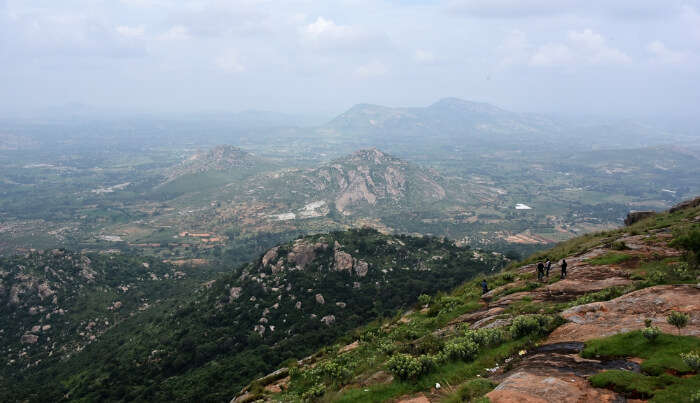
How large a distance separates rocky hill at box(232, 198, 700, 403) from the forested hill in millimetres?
32514

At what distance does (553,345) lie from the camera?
15812 mm

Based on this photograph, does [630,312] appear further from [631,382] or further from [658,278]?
[631,382]

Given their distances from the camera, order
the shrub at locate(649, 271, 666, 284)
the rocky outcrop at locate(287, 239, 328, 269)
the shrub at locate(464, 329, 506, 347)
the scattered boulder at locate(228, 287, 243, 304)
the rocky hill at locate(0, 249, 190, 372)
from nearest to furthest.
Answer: the shrub at locate(464, 329, 506, 347)
the shrub at locate(649, 271, 666, 284)
the scattered boulder at locate(228, 287, 243, 304)
the rocky hill at locate(0, 249, 190, 372)
the rocky outcrop at locate(287, 239, 328, 269)

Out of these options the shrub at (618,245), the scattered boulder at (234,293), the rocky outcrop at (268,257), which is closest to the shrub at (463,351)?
the shrub at (618,245)

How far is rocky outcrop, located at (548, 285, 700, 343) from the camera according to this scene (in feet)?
50.0

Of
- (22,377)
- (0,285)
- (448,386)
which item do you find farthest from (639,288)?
(0,285)

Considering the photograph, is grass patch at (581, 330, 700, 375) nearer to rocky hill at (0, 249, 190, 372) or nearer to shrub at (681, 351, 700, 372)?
shrub at (681, 351, 700, 372)

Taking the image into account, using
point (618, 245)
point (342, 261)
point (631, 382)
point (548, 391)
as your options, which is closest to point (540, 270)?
point (618, 245)

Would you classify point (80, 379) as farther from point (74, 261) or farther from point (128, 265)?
point (128, 265)

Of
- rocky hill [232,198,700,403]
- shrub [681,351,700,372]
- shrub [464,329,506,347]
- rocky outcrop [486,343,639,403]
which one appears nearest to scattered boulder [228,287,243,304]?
rocky hill [232,198,700,403]

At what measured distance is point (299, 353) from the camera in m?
52.9

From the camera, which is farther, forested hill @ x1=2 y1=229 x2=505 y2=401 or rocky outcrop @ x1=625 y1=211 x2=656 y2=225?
forested hill @ x1=2 y1=229 x2=505 y2=401

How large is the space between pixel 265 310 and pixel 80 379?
123 ft

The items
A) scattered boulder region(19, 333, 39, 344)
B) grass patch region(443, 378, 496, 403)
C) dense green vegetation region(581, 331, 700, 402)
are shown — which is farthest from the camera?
scattered boulder region(19, 333, 39, 344)
